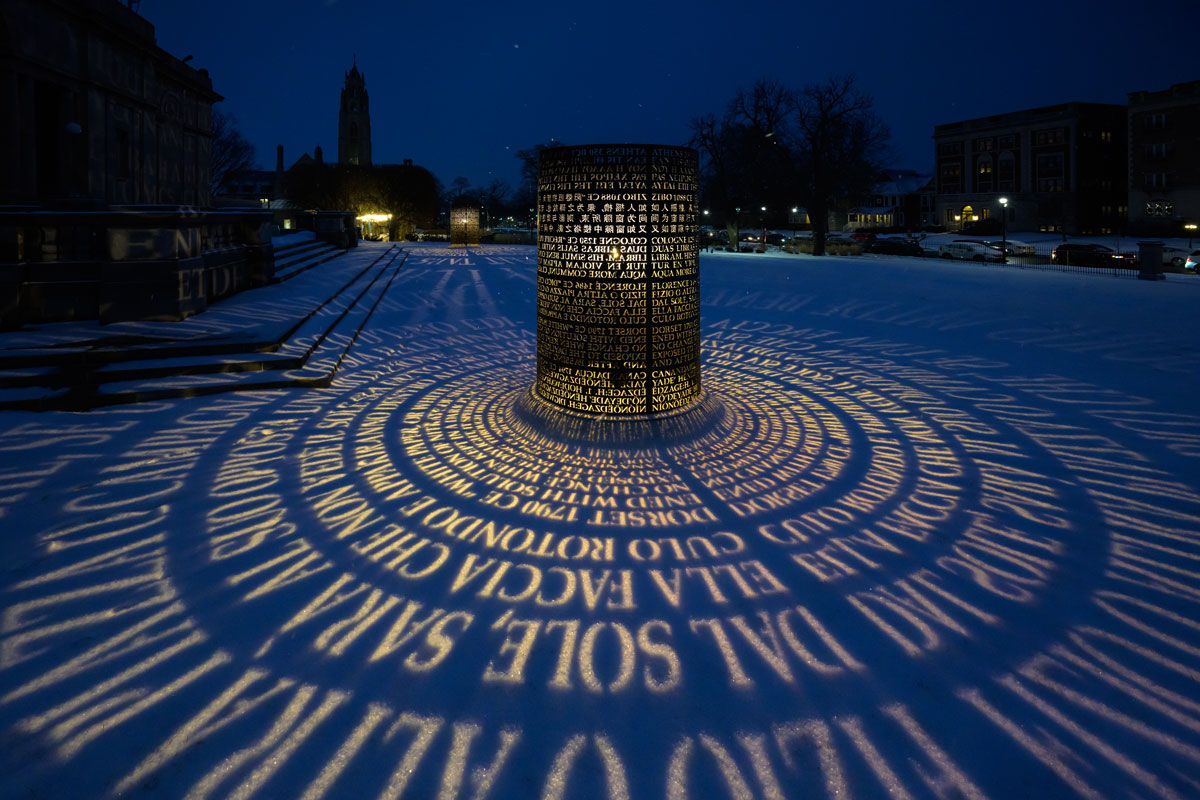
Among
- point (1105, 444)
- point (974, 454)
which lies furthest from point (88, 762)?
point (1105, 444)

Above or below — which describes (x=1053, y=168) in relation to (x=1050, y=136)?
below

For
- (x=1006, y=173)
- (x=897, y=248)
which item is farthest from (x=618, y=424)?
(x=1006, y=173)

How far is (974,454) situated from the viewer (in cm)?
595

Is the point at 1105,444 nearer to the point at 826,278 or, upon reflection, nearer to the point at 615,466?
the point at 615,466

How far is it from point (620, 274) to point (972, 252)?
114ft

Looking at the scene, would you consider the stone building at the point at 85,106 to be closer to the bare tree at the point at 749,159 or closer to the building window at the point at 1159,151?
the bare tree at the point at 749,159

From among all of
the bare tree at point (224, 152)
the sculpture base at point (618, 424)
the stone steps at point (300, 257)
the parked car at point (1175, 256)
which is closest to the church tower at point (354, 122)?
the bare tree at point (224, 152)

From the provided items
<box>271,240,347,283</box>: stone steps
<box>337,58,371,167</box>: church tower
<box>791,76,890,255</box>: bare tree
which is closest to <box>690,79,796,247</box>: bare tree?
<box>791,76,890,255</box>: bare tree

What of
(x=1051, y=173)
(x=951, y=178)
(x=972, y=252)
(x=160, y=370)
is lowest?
(x=160, y=370)

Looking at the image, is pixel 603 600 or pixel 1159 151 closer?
pixel 603 600

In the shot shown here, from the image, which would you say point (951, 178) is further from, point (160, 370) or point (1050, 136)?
point (160, 370)

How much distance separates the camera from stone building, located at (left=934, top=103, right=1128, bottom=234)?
2493 inches

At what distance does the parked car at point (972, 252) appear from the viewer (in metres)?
34.0

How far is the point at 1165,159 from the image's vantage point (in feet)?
181
